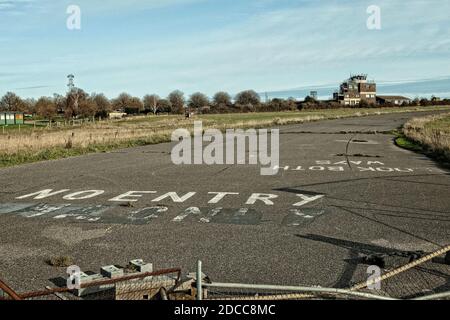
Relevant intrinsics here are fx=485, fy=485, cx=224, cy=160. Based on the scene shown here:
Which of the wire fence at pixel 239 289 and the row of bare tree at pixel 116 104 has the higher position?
the row of bare tree at pixel 116 104

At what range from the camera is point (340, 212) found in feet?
32.2

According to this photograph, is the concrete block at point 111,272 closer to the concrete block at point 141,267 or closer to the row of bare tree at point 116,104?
the concrete block at point 141,267

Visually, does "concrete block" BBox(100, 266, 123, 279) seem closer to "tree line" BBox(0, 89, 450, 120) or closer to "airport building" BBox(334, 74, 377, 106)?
"tree line" BBox(0, 89, 450, 120)

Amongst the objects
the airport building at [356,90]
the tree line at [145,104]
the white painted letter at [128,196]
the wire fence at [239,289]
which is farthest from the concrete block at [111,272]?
the airport building at [356,90]

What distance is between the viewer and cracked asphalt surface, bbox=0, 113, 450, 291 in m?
6.48

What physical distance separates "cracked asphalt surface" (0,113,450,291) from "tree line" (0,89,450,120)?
3927 inches

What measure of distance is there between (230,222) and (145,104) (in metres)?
156

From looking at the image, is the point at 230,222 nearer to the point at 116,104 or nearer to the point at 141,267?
the point at 141,267

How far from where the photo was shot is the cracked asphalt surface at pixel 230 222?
21.2 feet

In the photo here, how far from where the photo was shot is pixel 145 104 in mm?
161375

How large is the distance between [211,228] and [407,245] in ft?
10.5

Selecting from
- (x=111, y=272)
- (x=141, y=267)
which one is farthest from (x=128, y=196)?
(x=111, y=272)

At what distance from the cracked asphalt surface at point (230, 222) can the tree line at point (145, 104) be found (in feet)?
327

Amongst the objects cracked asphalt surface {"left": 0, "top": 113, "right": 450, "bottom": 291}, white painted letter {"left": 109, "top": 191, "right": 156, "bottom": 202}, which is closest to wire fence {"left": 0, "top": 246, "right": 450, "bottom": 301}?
cracked asphalt surface {"left": 0, "top": 113, "right": 450, "bottom": 291}
